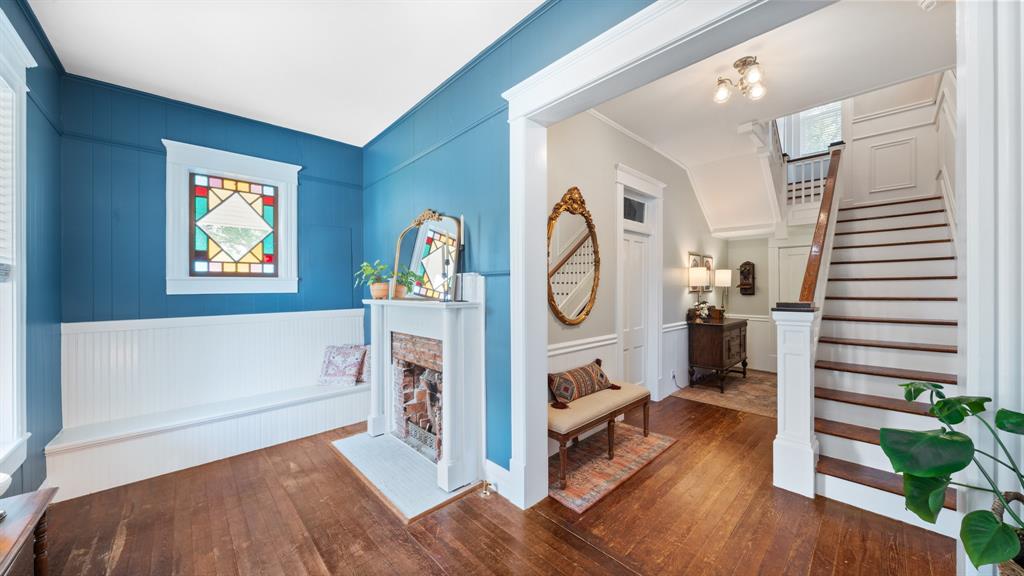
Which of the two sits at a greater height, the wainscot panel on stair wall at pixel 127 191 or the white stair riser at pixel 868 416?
the wainscot panel on stair wall at pixel 127 191

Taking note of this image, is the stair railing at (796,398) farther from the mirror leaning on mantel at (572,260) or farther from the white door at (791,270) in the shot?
the white door at (791,270)

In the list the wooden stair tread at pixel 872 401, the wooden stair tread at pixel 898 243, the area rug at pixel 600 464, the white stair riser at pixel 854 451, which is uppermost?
the wooden stair tread at pixel 898 243

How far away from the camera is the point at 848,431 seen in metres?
2.48

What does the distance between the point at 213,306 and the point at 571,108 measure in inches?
138

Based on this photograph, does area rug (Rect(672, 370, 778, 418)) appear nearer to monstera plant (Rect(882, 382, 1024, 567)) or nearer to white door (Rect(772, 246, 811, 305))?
white door (Rect(772, 246, 811, 305))

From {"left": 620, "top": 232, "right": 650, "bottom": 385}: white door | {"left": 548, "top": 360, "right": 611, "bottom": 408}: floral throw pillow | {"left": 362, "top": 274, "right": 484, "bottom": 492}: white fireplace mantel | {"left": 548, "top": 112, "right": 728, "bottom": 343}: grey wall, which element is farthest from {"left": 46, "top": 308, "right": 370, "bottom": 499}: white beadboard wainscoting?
{"left": 620, "top": 232, "right": 650, "bottom": 385}: white door

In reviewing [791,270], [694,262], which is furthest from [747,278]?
[694,262]

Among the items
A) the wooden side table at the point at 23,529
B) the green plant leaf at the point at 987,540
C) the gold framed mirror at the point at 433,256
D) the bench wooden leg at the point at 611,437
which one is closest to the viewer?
the green plant leaf at the point at 987,540

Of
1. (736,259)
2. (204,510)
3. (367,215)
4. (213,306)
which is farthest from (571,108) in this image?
(736,259)

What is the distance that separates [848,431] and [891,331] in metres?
1.05

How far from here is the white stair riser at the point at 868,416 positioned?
2.32 metres

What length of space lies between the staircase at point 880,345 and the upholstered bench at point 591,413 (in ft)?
3.98

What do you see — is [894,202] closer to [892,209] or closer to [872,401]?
[892,209]

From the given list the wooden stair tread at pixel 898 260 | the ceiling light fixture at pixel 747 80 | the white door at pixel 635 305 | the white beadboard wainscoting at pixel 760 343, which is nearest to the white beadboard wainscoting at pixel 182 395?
the white door at pixel 635 305
